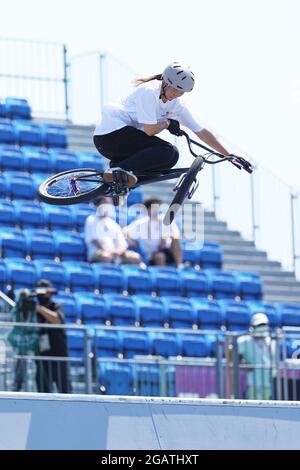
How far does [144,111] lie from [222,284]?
27.5 feet

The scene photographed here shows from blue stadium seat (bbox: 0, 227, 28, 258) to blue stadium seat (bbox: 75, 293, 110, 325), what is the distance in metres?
1.27

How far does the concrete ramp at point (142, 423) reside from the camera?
1019 centimetres

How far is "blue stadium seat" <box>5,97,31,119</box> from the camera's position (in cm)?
2245

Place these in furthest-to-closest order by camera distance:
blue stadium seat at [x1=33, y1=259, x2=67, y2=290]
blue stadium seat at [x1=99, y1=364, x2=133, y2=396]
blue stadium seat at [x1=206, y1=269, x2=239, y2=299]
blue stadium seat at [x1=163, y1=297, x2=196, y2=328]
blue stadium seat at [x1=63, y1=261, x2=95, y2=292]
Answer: blue stadium seat at [x1=206, y1=269, x2=239, y2=299] → blue stadium seat at [x1=163, y1=297, x2=196, y2=328] → blue stadium seat at [x1=63, y1=261, x2=95, y2=292] → blue stadium seat at [x1=33, y1=259, x2=67, y2=290] → blue stadium seat at [x1=99, y1=364, x2=133, y2=396]

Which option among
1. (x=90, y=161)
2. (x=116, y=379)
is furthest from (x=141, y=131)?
(x=90, y=161)

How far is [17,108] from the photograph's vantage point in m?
22.6

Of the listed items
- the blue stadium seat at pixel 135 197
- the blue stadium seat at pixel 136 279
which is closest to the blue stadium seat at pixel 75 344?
the blue stadium seat at pixel 136 279

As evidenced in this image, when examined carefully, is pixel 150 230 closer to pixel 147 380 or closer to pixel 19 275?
pixel 19 275

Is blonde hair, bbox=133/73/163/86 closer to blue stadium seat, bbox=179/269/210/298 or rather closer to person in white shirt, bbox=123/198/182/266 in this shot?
person in white shirt, bbox=123/198/182/266

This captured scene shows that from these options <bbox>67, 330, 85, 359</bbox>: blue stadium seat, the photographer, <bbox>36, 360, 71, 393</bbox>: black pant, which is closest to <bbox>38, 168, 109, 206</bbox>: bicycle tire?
the photographer

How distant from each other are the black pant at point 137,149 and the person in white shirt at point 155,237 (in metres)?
6.54

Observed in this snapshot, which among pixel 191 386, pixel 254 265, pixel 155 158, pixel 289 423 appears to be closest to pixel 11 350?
pixel 191 386

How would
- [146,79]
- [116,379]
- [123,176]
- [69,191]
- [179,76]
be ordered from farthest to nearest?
[116,379] → [69,191] → [123,176] → [146,79] → [179,76]

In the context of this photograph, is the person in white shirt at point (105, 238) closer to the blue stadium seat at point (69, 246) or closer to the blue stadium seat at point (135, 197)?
the blue stadium seat at point (69, 246)
